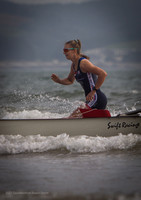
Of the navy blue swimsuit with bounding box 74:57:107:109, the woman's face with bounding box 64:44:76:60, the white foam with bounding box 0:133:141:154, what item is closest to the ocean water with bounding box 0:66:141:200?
the white foam with bounding box 0:133:141:154

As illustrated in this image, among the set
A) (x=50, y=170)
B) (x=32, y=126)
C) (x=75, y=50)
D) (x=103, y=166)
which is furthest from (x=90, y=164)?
(x=75, y=50)

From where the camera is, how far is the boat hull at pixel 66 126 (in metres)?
5.83

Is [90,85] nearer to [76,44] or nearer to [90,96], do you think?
[90,96]

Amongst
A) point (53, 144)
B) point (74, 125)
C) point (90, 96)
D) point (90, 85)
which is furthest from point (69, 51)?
point (53, 144)

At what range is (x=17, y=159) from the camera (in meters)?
5.39

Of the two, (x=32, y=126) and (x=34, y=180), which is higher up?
(x=32, y=126)

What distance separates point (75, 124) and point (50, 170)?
1398mm

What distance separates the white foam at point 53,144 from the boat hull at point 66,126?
0.08 metres

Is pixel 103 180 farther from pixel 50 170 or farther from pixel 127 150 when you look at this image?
pixel 127 150

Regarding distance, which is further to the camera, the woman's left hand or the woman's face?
the woman's face

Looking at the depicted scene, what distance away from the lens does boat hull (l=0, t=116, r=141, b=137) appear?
583 centimetres

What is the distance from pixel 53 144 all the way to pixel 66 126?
394mm

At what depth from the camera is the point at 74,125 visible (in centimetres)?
590

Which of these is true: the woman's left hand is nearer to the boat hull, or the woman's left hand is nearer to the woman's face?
the boat hull
